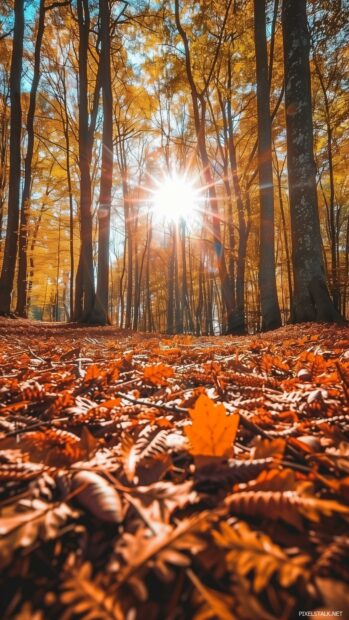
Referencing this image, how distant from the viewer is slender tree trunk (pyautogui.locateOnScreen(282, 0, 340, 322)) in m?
4.92

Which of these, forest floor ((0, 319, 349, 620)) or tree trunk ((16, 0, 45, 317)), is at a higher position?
tree trunk ((16, 0, 45, 317))

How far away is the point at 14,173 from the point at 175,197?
12.1m

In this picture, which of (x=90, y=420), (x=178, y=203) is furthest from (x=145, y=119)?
(x=90, y=420)

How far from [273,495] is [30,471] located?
0.45 meters

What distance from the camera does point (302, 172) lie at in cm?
500

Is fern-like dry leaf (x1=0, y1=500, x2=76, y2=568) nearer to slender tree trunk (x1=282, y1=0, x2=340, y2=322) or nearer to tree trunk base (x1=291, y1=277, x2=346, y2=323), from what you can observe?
tree trunk base (x1=291, y1=277, x2=346, y2=323)

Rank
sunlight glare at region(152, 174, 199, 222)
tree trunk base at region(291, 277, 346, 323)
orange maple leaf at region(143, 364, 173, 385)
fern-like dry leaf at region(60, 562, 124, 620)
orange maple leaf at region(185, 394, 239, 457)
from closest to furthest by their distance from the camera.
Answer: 1. fern-like dry leaf at region(60, 562, 124, 620)
2. orange maple leaf at region(185, 394, 239, 457)
3. orange maple leaf at region(143, 364, 173, 385)
4. tree trunk base at region(291, 277, 346, 323)
5. sunlight glare at region(152, 174, 199, 222)

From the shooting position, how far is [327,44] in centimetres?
980

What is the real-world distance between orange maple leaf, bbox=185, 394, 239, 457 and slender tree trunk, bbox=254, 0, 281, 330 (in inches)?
249

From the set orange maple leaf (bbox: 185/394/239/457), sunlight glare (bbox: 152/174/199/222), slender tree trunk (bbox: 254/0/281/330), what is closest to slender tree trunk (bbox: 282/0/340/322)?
slender tree trunk (bbox: 254/0/281/330)

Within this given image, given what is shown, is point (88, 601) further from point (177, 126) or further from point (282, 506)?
point (177, 126)

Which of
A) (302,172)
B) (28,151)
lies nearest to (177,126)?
(28,151)

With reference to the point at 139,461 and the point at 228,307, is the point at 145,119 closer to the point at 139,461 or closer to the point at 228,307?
the point at 228,307

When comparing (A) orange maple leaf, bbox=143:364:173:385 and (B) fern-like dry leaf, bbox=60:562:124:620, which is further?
(A) orange maple leaf, bbox=143:364:173:385
